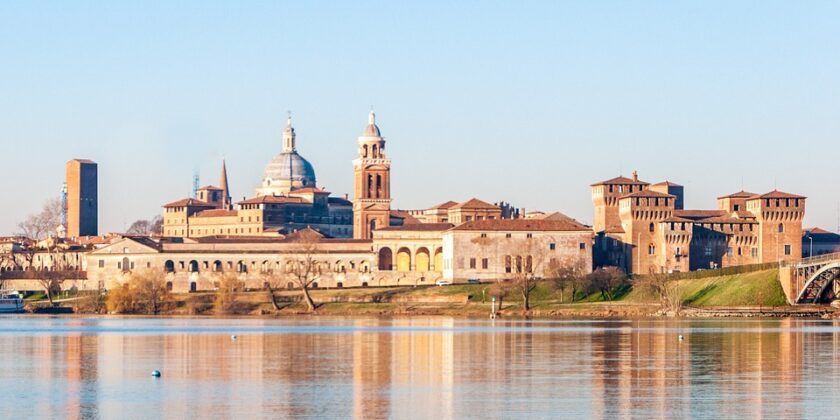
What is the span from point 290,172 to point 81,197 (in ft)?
79.9

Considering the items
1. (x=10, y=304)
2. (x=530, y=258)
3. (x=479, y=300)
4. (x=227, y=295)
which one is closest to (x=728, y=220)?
(x=530, y=258)

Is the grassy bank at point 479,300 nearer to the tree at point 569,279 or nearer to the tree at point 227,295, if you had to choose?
the tree at point 227,295

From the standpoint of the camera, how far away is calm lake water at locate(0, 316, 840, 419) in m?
32.1

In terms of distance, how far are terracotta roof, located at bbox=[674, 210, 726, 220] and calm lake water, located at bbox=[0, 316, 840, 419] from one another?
63.8m

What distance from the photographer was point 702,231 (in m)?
126

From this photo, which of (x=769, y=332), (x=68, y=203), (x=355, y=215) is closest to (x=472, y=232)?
(x=355, y=215)

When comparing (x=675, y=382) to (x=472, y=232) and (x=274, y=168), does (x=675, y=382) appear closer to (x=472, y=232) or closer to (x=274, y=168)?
(x=472, y=232)

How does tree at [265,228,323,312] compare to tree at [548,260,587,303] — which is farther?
tree at [265,228,323,312]

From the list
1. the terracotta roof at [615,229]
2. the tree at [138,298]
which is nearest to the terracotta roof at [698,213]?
the terracotta roof at [615,229]

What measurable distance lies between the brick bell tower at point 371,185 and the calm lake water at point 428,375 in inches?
3643

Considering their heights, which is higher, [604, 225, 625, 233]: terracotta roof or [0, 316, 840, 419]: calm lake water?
[604, 225, 625, 233]: terracotta roof

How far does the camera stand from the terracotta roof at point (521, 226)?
124812 millimetres

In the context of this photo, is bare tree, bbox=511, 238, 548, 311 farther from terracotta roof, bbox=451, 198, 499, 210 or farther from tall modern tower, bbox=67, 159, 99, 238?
tall modern tower, bbox=67, 159, 99, 238

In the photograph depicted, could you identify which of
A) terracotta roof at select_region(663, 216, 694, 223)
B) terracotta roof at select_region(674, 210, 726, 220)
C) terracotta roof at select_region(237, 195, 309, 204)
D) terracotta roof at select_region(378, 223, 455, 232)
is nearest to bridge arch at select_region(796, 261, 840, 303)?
terracotta roof at select_region(663, 216, 694, 223)
